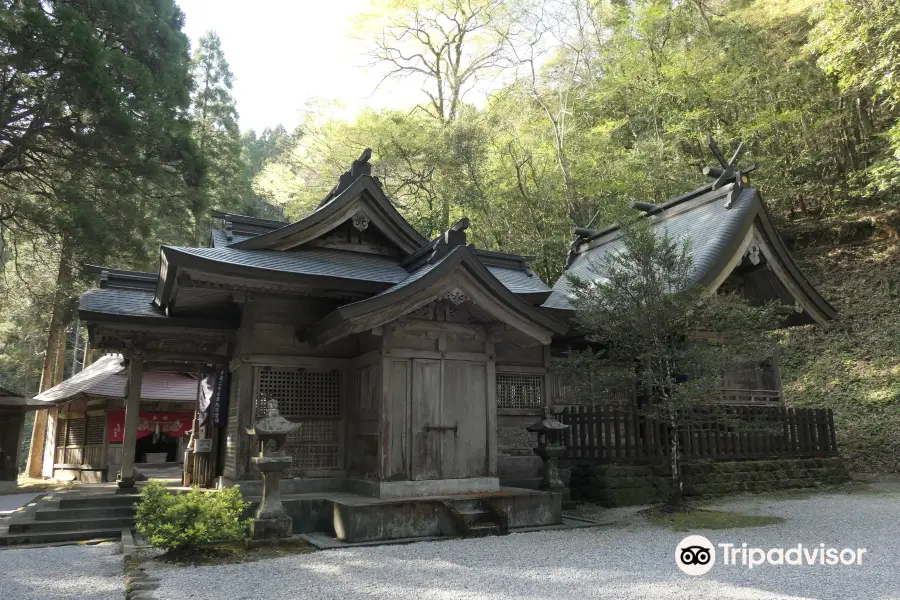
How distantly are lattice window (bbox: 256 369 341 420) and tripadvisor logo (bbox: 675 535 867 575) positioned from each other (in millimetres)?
5437

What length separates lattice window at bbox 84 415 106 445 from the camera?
19.2 meters

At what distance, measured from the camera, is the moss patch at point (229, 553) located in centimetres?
651

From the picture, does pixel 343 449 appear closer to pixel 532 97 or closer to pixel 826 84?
pixel 532 97

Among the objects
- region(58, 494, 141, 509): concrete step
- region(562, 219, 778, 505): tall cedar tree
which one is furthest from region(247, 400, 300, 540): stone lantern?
region(562, 219, 778, 505): tall cedar tree

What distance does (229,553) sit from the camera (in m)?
6.80

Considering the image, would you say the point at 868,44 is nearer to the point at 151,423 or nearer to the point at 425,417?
the point at 425,417

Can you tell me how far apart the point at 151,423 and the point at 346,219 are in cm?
1364

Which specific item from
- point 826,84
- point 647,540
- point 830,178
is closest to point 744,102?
point 826,84

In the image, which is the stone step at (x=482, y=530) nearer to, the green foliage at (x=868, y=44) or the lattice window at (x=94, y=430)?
the green foliage at (x=868, y=44)

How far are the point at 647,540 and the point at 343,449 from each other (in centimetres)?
467

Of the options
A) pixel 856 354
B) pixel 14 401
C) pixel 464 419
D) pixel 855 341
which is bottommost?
pixel 464 419

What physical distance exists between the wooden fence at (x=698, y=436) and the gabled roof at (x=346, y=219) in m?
4.57

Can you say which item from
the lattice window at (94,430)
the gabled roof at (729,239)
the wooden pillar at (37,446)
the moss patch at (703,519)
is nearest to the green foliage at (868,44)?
the gabled roof at (729,239)

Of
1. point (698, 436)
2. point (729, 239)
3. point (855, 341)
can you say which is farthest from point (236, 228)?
point (855, 341)
